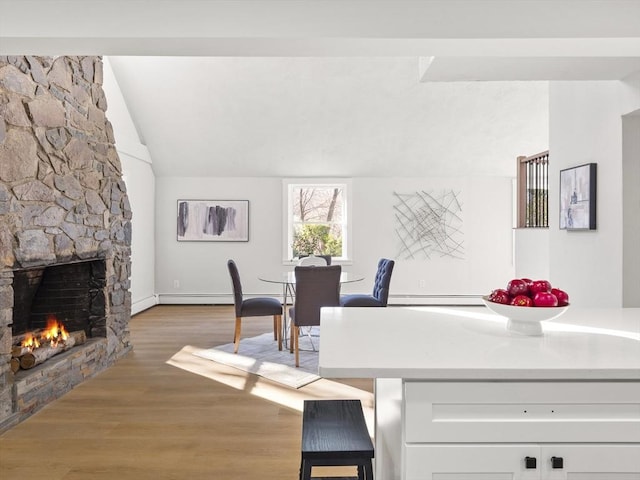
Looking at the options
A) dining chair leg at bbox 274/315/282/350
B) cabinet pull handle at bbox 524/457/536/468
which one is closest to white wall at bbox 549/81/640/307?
cabinet pull handle at bbox 524/457/536/468

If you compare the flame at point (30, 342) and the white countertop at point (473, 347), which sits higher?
the white countertop at point (473, 347)

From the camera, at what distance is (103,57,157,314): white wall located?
230 inches

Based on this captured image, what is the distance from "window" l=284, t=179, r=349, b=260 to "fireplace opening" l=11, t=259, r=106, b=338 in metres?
3.60

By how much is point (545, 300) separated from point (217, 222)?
616 centimetres

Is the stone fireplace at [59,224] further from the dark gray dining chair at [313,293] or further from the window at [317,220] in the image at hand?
the window at [317,220]

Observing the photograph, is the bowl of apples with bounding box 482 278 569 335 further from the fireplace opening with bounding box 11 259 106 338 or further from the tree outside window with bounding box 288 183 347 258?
the tree outside window with bounding box 288 183 347 258

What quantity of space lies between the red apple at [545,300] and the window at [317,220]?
18.8ft

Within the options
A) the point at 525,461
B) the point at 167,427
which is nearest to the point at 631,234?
the point at 525,461

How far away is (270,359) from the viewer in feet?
14.3

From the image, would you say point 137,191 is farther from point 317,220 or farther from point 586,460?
point 586,460

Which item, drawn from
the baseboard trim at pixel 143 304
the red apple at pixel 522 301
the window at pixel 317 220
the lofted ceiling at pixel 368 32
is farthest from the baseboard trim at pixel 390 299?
the red apple at pixel 522 301

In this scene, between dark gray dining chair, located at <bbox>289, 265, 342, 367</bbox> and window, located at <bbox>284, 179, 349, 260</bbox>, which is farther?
window, located at <bbox>284, 179, 349, 260</bbox>

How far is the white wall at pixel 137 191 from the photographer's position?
5.84 meters

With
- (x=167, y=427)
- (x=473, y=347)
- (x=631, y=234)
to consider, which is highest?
(x=631, y=234)
